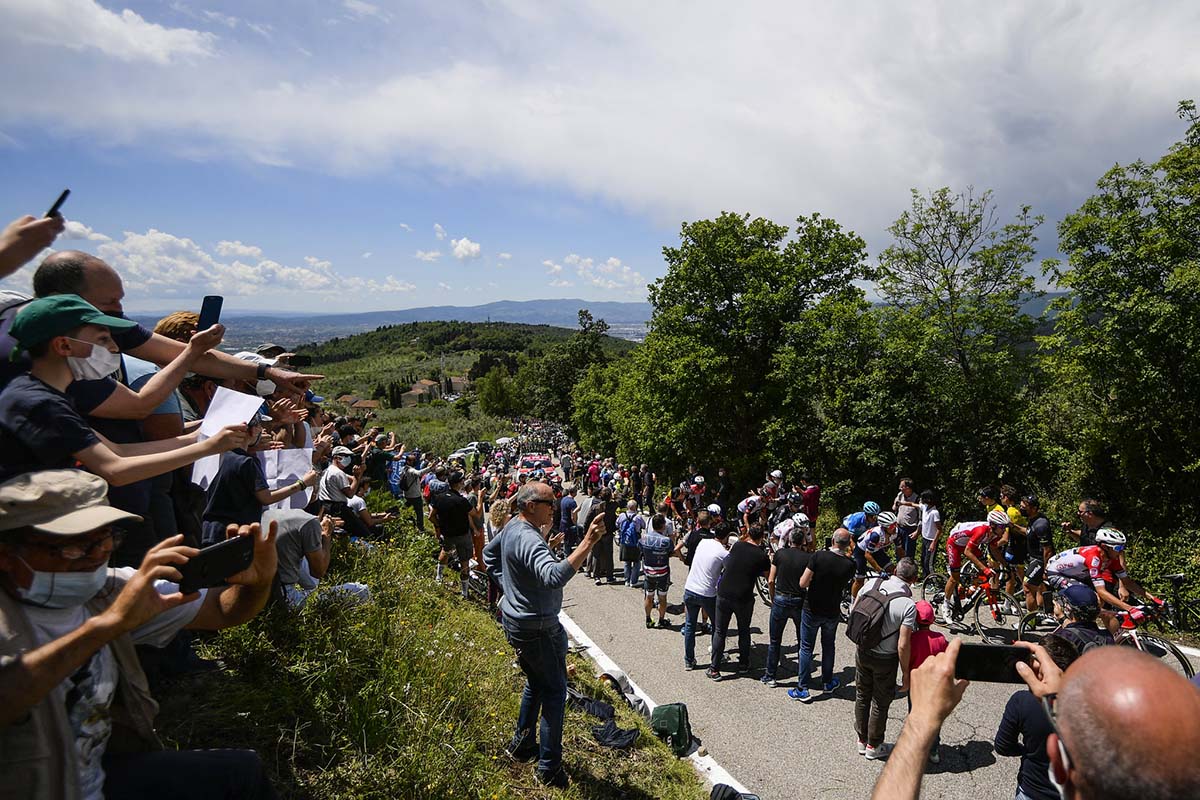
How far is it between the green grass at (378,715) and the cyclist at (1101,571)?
14.6ft

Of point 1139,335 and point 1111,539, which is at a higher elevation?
point 1139,335

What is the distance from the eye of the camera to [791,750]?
5559mm

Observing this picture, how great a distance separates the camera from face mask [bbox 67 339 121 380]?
8.51 feet

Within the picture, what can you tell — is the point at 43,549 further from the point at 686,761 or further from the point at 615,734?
the point at 686,761

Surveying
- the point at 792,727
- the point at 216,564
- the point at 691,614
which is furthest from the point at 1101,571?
the point at 216,564

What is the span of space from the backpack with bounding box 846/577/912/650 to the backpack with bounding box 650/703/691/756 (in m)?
1.76

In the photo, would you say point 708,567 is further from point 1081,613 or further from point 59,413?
point 59,413

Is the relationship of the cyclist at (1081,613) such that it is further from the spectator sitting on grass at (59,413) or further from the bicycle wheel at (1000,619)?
the spectator sitting on grass at (59,413)

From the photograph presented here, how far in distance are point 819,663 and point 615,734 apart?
3.51m

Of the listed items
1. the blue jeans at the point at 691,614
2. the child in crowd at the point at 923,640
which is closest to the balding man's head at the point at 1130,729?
the child in crowd at the point at 923,640

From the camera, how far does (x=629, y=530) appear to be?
10.6 meters

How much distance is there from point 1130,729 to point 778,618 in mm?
5913

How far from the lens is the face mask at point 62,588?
1713mm

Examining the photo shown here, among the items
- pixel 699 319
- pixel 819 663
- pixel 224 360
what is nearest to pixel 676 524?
pixel 819 663
